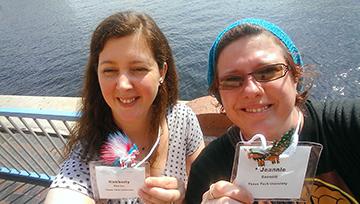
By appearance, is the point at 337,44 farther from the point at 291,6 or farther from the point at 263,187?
the point at 263,187

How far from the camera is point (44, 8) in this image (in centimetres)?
2867

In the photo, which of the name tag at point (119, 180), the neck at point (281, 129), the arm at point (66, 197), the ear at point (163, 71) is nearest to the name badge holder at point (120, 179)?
the name tag at point (119, 180)

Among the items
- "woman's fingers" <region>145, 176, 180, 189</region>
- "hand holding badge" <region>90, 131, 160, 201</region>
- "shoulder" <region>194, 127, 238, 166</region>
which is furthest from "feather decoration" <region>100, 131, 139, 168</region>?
"shoulder" <region>194, 127, 238, 166</region>

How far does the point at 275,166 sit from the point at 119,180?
797 millimetres

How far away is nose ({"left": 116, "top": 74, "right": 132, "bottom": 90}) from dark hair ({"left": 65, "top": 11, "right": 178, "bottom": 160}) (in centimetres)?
26

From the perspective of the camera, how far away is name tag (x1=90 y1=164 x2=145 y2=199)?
1.64m

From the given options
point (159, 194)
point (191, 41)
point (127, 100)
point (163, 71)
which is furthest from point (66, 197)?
point (191, 41)

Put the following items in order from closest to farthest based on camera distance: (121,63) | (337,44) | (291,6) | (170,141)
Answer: (121,63), (170,141), (337,44), (291,6)

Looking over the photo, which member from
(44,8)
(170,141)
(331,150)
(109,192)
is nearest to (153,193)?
(109,192)

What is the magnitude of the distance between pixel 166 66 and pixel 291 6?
37.1 ft

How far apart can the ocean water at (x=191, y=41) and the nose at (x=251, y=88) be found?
16.2ft

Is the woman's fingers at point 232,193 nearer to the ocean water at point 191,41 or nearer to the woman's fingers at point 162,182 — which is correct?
the woman's fingers at point 162,182

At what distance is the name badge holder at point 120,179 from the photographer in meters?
1.64

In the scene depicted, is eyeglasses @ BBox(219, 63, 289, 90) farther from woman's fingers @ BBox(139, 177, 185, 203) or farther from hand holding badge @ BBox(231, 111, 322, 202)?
woman's fingers @ BBox(139, 177, 185, 203)
